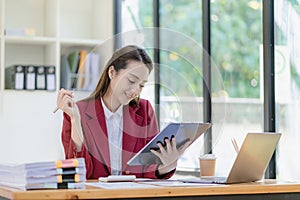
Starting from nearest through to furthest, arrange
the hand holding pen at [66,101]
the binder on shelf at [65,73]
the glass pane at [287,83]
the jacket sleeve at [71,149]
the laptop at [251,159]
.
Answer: the laptop at [251,159] < the hand holding pen at [66,101] < the jacket sleeve at [71,149] < the glass pane at [287,83] < the binder on shelf at [65,73]

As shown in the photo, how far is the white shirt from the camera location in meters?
2.58

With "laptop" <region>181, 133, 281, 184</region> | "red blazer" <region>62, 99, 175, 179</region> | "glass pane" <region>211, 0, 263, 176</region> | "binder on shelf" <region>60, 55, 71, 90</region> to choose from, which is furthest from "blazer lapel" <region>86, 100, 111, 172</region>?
"binder on shelf" <region>60, 55, 71, 90</region>

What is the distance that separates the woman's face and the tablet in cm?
21

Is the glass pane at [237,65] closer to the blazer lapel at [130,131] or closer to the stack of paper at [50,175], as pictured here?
the blazer lapel at [130,131]

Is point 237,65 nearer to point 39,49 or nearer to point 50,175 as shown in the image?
point 39,49

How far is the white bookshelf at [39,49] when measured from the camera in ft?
15.4

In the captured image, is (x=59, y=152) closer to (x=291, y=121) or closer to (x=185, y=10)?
(x=185, y=10)

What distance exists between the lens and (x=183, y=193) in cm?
209

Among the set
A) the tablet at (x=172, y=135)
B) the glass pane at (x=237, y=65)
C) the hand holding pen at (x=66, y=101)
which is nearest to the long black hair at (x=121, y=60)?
the hand holding pen at (x=66, y=101)

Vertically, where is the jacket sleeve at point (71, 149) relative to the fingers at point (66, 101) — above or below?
below

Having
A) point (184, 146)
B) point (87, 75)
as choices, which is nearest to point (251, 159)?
point (184, 146)

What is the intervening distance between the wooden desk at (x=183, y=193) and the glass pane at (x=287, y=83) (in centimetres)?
100

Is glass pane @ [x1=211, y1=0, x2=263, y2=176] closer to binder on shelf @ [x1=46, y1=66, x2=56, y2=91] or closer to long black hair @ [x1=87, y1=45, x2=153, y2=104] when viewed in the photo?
long black hair @ [x1=87, y1=45, x2=153, y2=104]

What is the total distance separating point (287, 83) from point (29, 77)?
2.09 meters
